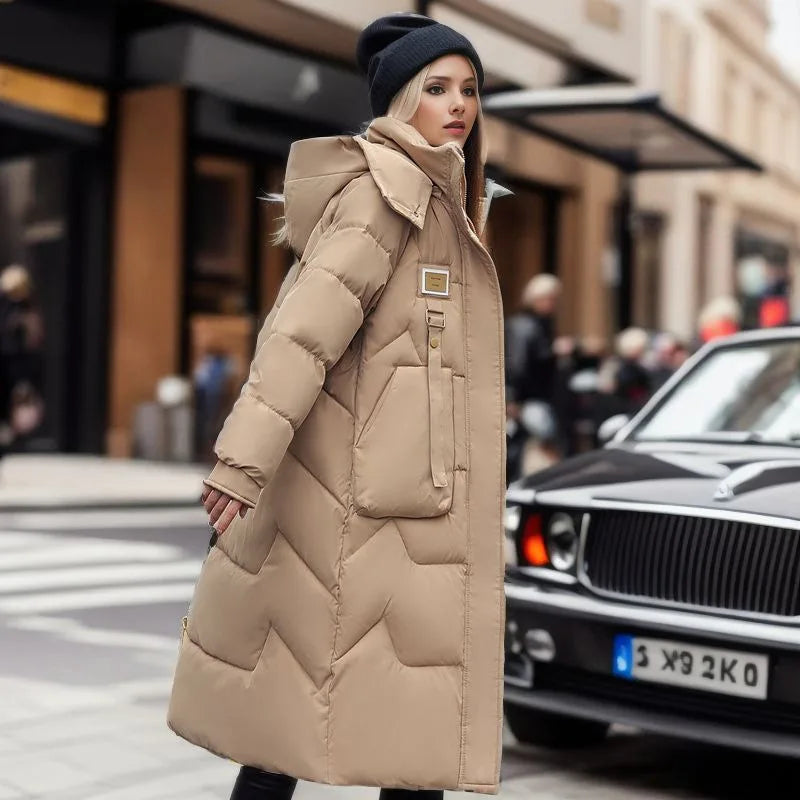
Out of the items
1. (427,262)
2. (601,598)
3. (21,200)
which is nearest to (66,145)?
(21,200)

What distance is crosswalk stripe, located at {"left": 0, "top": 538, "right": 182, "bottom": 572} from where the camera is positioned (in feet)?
30.5

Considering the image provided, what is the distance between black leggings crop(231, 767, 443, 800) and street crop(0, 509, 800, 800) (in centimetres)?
120

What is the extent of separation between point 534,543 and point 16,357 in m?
9.29

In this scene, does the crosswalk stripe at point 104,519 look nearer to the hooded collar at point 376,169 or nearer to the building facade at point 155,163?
the building facade at point 155,163

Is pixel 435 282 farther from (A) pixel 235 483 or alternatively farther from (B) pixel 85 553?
(B) pixel 85 553

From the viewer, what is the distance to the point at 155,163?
1888 centimetres

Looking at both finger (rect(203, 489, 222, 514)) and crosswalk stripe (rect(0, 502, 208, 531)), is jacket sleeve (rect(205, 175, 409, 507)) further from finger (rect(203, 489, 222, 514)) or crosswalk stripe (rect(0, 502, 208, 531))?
crosswalk stripe (rect(0, 502, 208, 531))

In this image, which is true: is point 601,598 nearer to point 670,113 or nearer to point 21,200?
point 670,113

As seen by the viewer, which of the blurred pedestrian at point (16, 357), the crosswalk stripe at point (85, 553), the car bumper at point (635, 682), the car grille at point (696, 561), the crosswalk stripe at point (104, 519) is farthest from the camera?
the blurred pedestrian at point (16, 357)

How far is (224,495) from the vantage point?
112 inches

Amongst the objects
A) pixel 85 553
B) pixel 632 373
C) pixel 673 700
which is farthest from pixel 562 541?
pixel 632 373

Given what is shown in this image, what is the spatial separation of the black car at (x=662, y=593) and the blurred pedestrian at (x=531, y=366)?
636 centimetres

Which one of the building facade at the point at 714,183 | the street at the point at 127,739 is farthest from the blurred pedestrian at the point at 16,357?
the building facade at the point at 714,183

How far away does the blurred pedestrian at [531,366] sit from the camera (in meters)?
11.5
